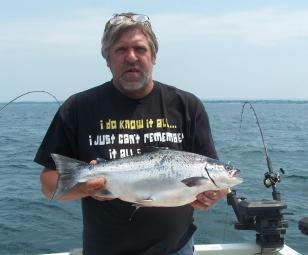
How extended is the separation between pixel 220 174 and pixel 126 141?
0.72 metres

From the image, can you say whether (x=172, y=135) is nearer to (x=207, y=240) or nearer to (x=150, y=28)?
(x=150, y=28)

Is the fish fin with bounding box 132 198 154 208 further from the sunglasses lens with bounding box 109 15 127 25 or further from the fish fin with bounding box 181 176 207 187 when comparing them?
the sunglasses lens with bounding box 109 15 127 25

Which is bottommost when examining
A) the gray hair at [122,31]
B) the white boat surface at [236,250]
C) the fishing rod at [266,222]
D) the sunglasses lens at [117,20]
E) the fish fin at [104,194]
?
the white boat surface at [236,250]

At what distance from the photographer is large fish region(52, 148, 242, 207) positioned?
3.45 m

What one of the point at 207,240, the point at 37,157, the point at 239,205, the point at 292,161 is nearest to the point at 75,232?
the point at 207,240

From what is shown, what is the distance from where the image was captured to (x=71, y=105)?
3.77 meters

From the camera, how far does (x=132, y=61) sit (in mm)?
3613

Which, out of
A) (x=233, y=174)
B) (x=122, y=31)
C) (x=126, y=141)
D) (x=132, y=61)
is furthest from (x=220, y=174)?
(x=122, y=31)

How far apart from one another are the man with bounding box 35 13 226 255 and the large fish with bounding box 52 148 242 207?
0.14m

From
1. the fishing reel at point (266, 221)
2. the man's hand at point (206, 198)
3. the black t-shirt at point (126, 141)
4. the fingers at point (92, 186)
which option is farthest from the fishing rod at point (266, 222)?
the fingers at point (92, 186)

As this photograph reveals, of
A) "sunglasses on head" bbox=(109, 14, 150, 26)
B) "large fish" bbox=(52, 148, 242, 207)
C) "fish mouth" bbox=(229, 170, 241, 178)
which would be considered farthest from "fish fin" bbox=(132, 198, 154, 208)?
"sunglasses on head" bbox=(109, 14, 150, 26)

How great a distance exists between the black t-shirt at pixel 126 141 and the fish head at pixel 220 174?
0.76 ft

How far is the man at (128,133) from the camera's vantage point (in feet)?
11.9

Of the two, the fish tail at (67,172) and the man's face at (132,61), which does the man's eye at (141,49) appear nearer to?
the man's face at (132,61)
